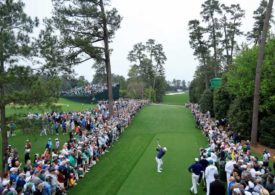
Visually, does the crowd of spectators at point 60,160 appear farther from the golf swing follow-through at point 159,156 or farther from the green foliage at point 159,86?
the green foliage at point 159,86

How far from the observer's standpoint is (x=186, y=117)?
39750 mm

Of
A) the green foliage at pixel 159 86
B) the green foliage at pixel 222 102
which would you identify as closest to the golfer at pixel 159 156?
the green foliage at pixel 222 102

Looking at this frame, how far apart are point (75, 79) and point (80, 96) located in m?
29.1

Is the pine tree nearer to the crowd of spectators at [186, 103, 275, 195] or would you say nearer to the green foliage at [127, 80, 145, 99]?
the crowd of spectators at [186, 103, 275, 195]

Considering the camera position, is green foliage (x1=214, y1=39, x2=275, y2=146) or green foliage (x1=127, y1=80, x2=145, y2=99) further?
green foliage (x1=127, y1=80, x2=145, y2=99)

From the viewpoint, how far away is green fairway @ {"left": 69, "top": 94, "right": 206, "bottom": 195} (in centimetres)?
1536

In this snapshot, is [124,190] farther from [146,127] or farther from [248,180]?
[146,127]

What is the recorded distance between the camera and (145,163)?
64.6 ft

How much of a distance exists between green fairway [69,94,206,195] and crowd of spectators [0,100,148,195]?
654 mm

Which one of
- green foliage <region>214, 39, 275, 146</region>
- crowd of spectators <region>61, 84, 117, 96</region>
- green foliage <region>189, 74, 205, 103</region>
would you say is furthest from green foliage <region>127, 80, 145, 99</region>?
green foliage <region>214, 39, 275, 146</region>

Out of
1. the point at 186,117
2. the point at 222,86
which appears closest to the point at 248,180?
the point at 222,86

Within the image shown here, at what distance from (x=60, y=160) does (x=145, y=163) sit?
6201 mm

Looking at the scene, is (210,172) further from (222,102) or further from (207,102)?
(207,102)

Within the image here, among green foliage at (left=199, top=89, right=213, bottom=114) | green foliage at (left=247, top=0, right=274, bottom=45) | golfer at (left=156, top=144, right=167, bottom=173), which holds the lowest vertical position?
golfer at (left=156, top=144, right=167, bottom=173)
